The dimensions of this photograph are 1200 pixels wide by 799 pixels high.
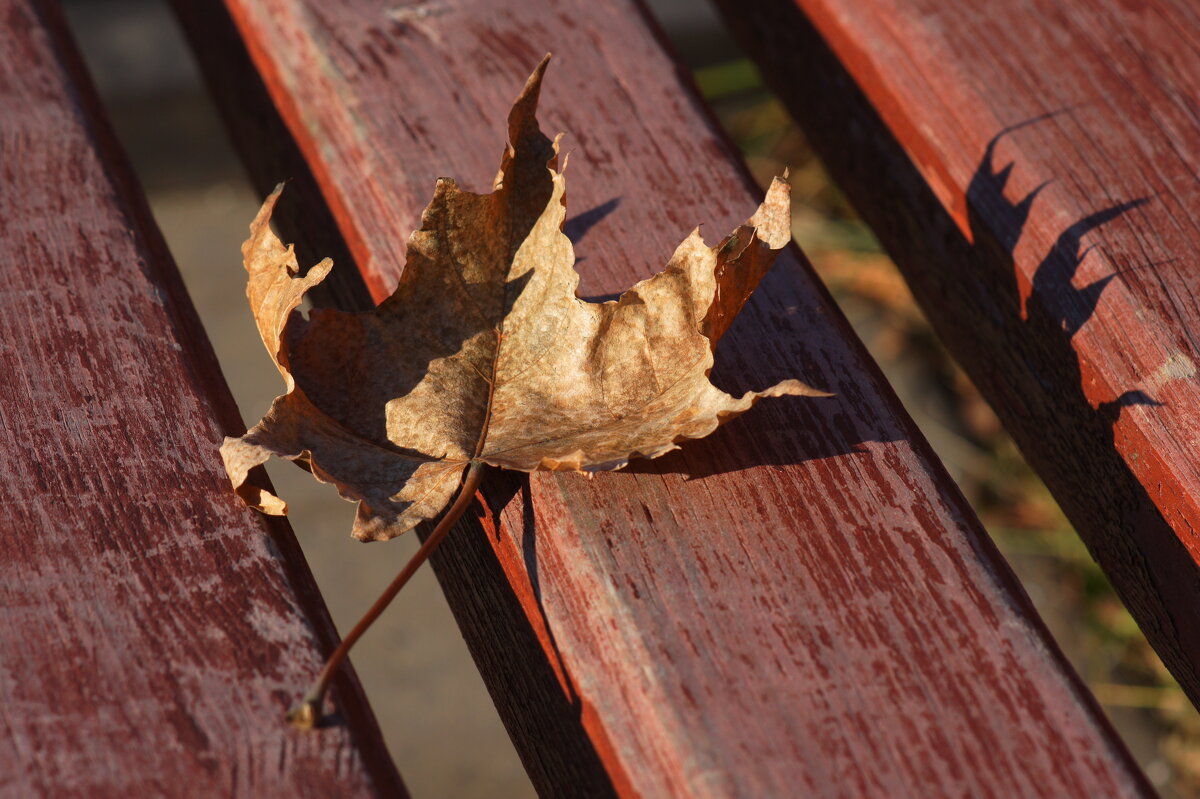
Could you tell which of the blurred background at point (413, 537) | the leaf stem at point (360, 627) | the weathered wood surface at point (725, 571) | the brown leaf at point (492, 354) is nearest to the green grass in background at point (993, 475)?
the blurred background at point (413, 537)

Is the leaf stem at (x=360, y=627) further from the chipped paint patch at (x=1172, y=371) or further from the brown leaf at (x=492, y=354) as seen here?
the chipped paint patch at (x=1172, y=371)

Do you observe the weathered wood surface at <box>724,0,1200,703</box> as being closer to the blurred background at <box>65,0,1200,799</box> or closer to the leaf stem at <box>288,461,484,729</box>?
the leaf stem at <box>288,461,484,729</box>

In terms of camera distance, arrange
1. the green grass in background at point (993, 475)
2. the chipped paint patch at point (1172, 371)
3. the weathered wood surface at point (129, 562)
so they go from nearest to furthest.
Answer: the weathered wood surface at point (129, 562) → the chipped paint patch at point (1172, 371) → the green grass in background at point (993, 475)

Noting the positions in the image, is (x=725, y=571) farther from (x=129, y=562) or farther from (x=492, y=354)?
(x=129, y=562)

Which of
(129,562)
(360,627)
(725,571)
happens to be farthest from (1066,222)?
(129,562)

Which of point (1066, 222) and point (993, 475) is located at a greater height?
point (1066, 222)

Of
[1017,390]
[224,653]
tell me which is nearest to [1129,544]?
[1017,390]
